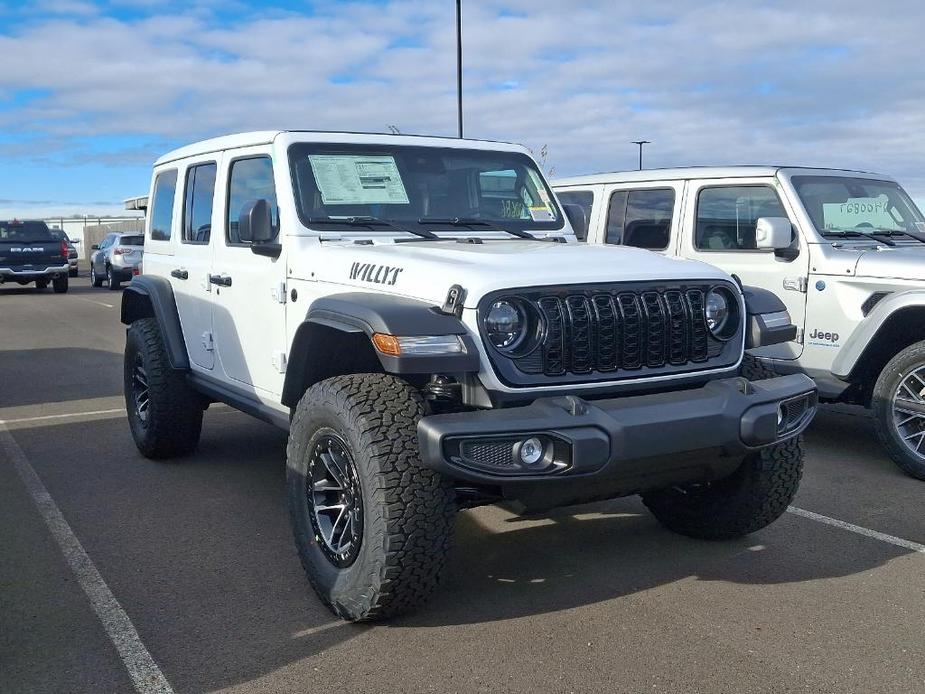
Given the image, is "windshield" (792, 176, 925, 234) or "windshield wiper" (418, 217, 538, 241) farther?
"windshield" (792, 176, 925, 234)

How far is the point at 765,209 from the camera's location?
7.12 meters

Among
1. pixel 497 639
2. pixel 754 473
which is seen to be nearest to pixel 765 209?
pixel 754 473

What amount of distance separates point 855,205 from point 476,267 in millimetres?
4448

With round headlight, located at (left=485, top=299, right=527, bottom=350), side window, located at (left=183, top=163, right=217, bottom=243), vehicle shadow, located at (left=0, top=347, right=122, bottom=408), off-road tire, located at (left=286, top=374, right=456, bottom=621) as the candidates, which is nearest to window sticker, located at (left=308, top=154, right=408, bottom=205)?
side window, located at (left=183, top=163, right=217, bottom=243)

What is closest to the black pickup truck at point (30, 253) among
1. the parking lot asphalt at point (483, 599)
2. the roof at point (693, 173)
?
the roof at point (693, 173)

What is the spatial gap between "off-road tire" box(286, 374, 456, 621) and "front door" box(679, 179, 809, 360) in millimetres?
4049

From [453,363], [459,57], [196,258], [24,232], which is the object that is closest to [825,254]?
[453,363]

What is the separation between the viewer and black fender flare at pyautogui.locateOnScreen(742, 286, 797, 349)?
425cm

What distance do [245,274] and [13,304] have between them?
732 inches

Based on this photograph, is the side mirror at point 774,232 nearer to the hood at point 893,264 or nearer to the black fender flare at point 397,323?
the hood at point 893,264

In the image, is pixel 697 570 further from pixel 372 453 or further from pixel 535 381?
pixel 372 453

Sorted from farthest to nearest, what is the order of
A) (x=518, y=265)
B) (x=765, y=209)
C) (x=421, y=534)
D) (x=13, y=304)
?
1. (x=13, y=304)
2. (x=765, y=209)
3. (x=518, y=265)
4. (x=421, y=534)

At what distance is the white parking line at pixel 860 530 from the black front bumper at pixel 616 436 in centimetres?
138

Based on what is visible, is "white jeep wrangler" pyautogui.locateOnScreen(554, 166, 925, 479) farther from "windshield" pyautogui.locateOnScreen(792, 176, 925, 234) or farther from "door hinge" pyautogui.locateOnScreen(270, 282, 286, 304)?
"door hinge" pyautogui.locateOnScreen(270, 282, 286, 304)
